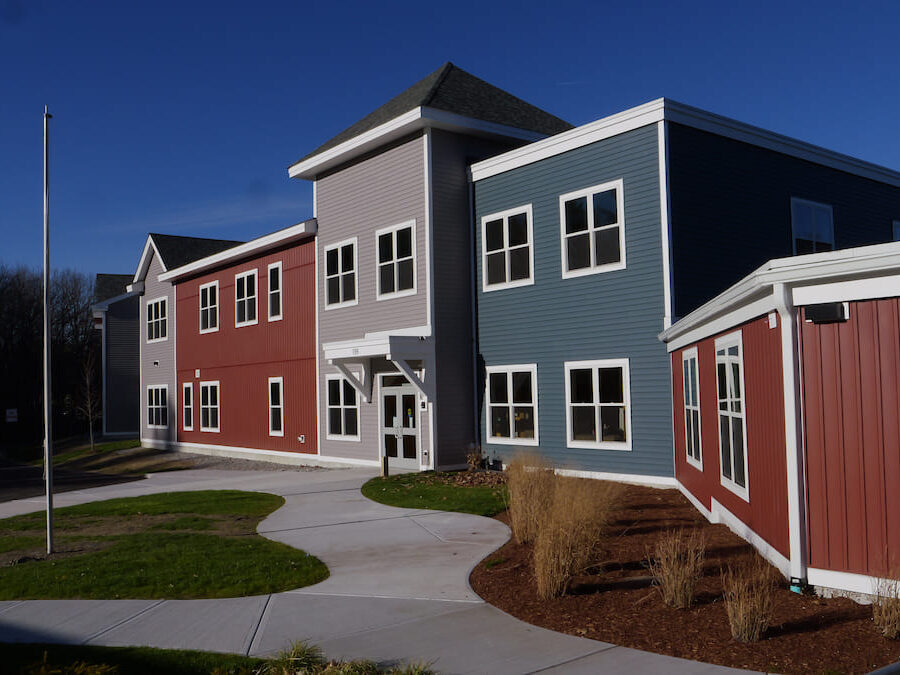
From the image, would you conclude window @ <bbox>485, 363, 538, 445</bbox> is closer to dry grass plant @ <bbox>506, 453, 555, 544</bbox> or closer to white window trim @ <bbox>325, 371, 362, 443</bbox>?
white window trim @ <bbox>325, 371, 362, 443</bbox>

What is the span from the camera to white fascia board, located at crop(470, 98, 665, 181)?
15.6 m

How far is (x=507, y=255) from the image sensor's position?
61.9 ft

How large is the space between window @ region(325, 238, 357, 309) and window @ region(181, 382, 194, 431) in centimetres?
1207

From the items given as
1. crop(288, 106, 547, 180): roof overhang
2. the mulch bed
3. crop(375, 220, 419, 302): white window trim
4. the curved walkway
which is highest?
crop(288, 106, 547, 180): roof overhang

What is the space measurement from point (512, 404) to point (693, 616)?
11.9 meters

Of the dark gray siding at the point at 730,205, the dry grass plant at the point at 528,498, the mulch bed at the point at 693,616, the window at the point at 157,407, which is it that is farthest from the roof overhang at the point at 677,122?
the window at the point at 157,407

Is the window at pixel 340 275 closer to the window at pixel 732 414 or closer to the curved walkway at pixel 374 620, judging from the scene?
the curved walkway at pixel 374 620

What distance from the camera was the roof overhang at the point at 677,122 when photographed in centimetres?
1562

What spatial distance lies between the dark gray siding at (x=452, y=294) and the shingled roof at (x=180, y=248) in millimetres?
18974

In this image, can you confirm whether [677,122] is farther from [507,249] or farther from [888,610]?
[888,610]

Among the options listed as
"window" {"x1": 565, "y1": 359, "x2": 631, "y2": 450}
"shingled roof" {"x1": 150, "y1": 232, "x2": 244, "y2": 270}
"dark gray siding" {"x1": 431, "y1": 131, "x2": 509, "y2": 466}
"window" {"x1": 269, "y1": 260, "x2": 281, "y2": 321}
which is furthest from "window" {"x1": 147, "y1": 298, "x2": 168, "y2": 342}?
"window" {"x1": 565, "y1": 359, "x2": 631, "y2": 450}

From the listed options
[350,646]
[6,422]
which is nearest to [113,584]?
[350,646]

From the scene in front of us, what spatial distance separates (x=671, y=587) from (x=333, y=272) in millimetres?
17468

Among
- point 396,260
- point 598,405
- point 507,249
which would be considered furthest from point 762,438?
point 396,260
